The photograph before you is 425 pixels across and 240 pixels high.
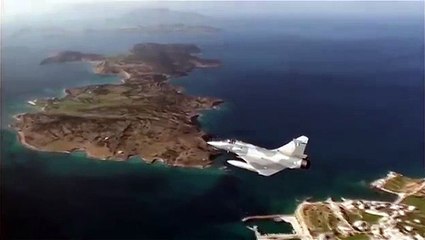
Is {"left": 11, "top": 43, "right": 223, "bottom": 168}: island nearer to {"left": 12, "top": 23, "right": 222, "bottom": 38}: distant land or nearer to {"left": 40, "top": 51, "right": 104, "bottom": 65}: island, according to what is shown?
{"left": 40, "top": 51, "right": 104, "bottom": 65}: island

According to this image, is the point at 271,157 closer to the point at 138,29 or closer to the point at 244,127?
the point at 244,127

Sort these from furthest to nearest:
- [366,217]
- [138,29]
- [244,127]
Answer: [138,29]
[244,127]
[366,217]

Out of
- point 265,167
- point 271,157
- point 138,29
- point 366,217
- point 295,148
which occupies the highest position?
point 138,29

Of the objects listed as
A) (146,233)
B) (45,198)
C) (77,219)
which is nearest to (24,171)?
(45,198)

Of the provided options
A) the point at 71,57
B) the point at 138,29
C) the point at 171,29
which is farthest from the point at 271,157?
the point at 71,57

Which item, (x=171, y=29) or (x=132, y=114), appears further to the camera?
(x=171, y=29)

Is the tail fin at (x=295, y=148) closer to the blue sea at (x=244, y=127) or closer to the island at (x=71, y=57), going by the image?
the blue sea at (x=244, y=127)

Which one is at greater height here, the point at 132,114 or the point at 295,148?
the point at 132,114

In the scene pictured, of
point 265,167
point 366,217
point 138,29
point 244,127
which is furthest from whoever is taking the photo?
point 138,29
